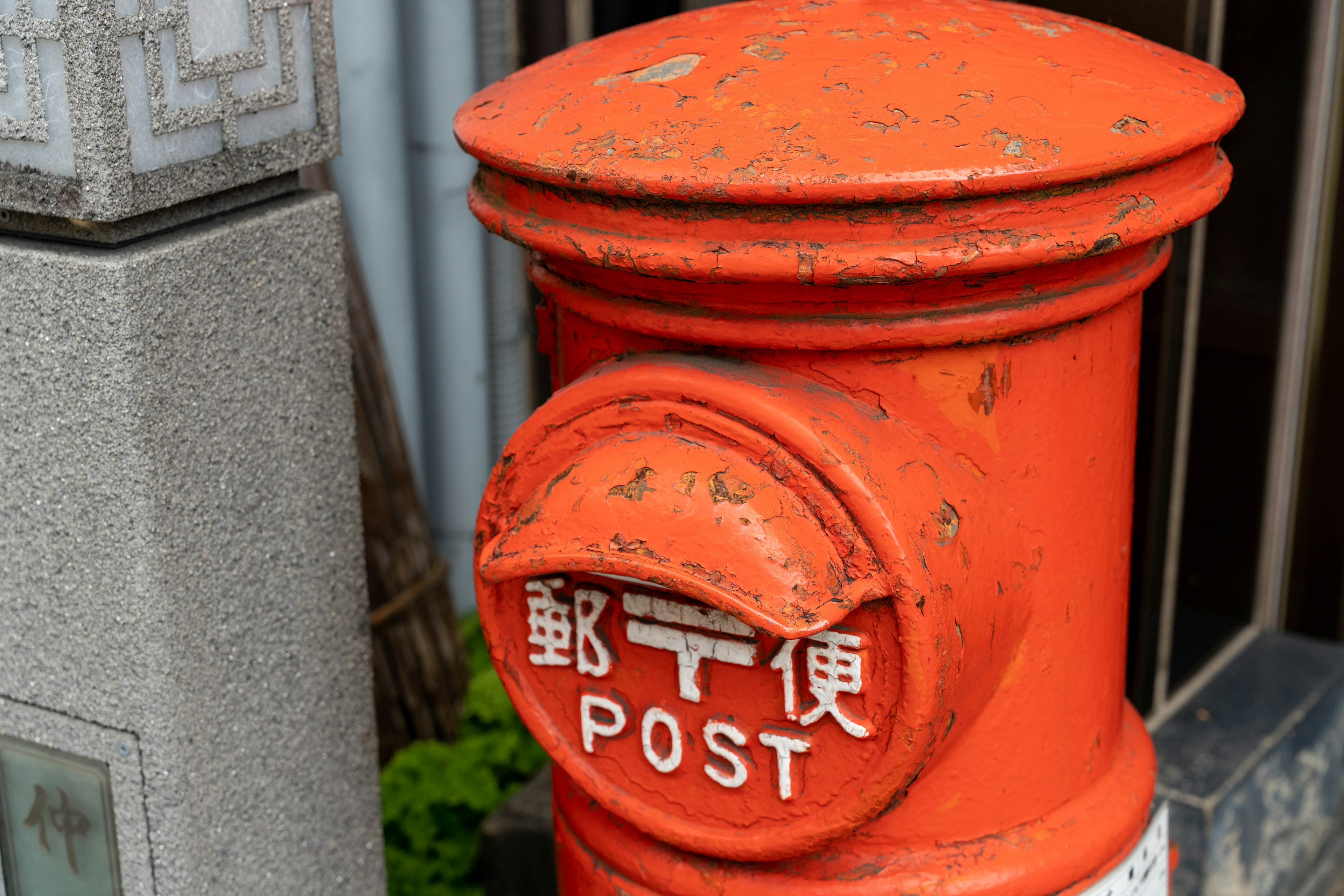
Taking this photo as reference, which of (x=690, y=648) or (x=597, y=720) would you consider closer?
(x=690, y=648)

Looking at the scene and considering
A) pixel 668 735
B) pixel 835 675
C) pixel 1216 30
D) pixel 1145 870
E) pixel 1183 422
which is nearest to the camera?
pixel 835 675

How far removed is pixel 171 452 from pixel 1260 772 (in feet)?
6.66

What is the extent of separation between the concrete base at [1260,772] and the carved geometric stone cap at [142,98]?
1781mm

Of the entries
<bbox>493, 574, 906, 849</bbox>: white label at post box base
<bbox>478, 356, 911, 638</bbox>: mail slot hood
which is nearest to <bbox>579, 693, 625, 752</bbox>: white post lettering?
<bbox>493, 574, 906, 849</bbox>: white label at post box base

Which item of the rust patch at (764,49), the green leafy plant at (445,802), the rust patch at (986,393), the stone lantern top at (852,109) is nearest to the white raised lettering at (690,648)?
the rust patch at (986,393)

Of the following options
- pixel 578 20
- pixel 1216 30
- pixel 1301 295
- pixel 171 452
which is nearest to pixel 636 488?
pixel 171 452

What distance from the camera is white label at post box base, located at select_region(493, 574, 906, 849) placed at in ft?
4.77

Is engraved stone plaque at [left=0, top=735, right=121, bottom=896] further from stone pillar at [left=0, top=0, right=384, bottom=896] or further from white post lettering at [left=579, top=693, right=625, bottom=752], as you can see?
white post lettering at [left=579, top=693, right=625, bottom=752]

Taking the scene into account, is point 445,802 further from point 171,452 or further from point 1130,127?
point 1130,127

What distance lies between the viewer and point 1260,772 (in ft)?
8.67

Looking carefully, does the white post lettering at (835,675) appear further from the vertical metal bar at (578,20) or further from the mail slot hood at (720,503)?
the vertical metal bar at (578,20)

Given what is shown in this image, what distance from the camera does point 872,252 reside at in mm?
1327

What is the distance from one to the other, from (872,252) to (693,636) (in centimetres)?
46

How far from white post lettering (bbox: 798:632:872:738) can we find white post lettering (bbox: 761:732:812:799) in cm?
4
